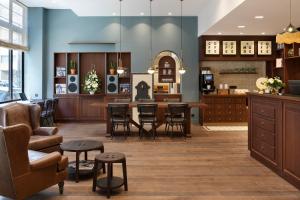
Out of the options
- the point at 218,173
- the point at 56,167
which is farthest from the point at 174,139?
the point at 56,167

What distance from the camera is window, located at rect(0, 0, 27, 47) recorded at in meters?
8.95

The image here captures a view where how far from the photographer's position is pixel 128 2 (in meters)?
8.83

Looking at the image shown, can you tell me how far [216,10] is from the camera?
7.90 metres

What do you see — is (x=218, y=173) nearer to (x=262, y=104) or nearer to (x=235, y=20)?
(x=262, y=104)

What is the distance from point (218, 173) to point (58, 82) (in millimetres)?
7621

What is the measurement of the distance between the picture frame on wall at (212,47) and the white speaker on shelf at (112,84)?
3.27 m

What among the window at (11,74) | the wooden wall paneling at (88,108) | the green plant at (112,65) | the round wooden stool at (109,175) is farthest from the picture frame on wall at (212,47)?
the round wooden stool at (109,175)

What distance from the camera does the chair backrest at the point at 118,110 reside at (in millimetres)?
7734

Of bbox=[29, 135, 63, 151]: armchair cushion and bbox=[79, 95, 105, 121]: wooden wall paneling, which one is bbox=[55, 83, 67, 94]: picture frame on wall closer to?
bbox=[79, 95, 105, 121]: wooden wall paneling

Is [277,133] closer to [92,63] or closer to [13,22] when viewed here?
[92,63]

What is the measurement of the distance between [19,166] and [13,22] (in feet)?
24.6

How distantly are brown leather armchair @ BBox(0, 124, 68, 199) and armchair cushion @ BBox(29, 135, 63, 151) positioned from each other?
1246 millimetres

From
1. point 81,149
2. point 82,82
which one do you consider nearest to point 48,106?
point 82,82

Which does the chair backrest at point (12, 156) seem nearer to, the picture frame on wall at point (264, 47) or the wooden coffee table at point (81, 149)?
the wooden coffee table at point (81, 149)
